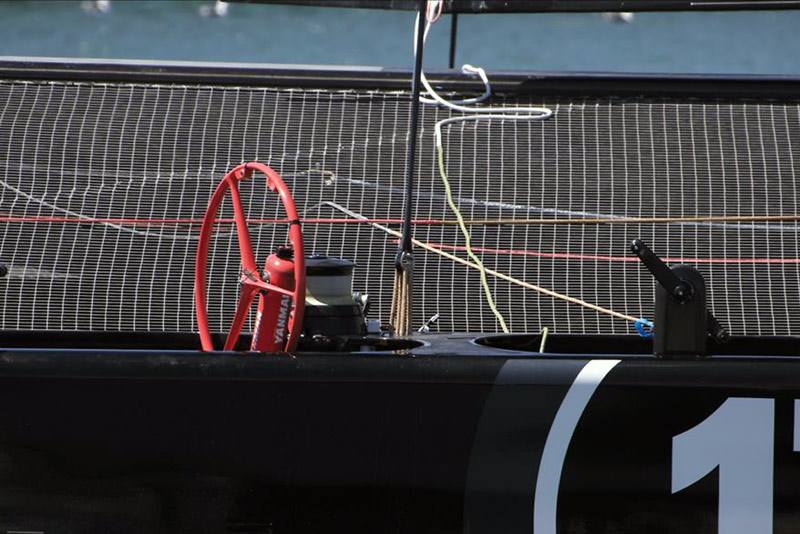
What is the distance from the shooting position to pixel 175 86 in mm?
5445

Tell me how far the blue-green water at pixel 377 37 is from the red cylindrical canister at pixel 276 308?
2082 cm

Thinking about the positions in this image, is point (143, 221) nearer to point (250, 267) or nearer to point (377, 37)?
point (250, 267)

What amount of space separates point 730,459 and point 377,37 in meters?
23.5

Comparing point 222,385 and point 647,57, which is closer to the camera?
point 222,385

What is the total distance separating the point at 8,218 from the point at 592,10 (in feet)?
7.68

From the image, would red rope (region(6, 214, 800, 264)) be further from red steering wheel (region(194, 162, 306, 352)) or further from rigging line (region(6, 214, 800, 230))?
red steering wheel (region(194, 162, 306, 352))

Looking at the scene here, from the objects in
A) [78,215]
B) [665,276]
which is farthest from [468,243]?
[665,276]

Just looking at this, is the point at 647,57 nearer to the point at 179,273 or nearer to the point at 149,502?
the point at 179,273

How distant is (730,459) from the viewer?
2.26 metres

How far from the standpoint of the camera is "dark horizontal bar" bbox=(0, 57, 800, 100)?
5.26 metres

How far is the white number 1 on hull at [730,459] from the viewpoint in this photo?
2266 millimetres

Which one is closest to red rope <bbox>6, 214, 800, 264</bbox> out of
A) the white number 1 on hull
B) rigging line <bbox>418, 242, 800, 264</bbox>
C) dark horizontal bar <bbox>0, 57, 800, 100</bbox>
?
rigging line <bbox>418, 242, 800, 264</bbox>

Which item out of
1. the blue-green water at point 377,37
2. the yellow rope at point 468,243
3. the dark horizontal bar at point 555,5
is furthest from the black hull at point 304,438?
the blue-green water at point 377,37

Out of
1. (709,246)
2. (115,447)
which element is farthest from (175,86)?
(115,447)
